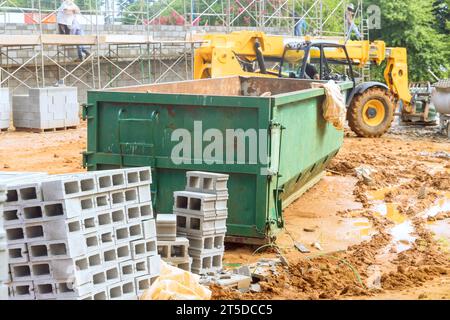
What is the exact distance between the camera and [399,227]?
9.88 meters

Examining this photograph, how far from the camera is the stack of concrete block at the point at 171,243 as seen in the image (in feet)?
22.7

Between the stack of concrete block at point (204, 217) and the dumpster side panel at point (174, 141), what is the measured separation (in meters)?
0.58

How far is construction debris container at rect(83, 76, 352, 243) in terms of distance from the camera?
26.3 ft

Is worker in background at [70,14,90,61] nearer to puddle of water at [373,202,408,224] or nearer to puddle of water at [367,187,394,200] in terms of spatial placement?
puddle of water at [367,187,394,200]

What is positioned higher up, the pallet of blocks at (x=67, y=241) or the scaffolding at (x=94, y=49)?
the scaffolding at (x=94, y=49)

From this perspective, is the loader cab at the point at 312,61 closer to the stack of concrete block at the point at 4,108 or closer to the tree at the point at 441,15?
the stack of concrete block at the point at 4,108

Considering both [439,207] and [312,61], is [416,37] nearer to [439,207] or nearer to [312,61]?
[312,61]

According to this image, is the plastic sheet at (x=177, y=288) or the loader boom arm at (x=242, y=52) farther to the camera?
the loader boom arm at (x=242, y=52)

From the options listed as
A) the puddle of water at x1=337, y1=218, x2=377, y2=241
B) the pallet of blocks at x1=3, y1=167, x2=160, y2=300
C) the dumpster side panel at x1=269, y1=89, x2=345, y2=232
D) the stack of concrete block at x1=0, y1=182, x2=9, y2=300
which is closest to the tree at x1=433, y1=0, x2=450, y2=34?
the dumpster side panel at x1=269, y1=89, x2=345, y2=232

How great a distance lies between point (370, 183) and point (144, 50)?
1516 centimetres

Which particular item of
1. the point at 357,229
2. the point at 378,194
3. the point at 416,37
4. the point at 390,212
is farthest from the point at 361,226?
the point at 416,37

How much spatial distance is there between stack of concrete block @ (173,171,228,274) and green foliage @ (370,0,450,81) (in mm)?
27722

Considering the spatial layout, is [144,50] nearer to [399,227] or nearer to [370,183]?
[370,183]

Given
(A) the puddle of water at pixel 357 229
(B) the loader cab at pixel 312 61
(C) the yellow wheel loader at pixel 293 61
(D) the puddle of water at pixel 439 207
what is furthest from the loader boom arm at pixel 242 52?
(A) the puddle of water at pixel 357 229
